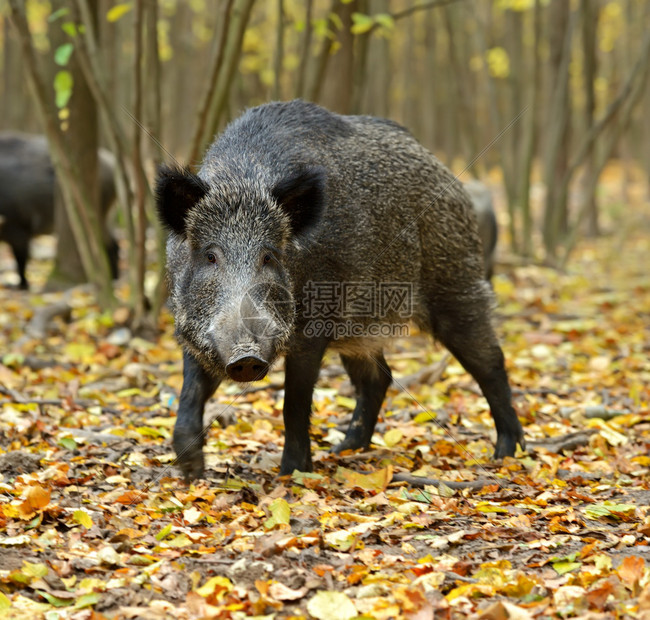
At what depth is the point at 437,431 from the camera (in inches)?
223

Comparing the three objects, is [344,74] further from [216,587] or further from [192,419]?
[216,587]

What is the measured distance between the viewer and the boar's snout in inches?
146

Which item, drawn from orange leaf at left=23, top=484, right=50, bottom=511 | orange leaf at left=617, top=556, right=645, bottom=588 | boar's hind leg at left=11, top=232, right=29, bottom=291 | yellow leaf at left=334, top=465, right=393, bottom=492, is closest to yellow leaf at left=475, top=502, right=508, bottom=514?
yellow leaf at left=334, top=465, right=393, bottom=492

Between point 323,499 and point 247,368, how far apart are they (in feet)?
2.76

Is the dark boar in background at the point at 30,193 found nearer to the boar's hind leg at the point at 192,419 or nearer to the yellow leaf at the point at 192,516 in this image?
the boar's hind leg at the point at 192,419

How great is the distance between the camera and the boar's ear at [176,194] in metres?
4.21

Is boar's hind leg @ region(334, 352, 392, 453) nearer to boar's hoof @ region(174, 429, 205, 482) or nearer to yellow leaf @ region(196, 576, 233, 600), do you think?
boar's hoof @ region(174, 429, 205, 482)

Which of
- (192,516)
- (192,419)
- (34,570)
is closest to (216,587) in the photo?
(34,570)

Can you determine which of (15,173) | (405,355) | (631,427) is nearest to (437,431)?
(631,427)

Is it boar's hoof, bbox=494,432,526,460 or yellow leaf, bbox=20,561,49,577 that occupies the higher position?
yellow leaf, bbox=20,561,49,577

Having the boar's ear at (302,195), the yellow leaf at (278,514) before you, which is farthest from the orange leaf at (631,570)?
the boar's ear at (302,195)

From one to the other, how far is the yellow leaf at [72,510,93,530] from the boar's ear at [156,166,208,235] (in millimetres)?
1498

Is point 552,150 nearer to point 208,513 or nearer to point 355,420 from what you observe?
point 355,420

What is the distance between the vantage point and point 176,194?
4.29 meters
